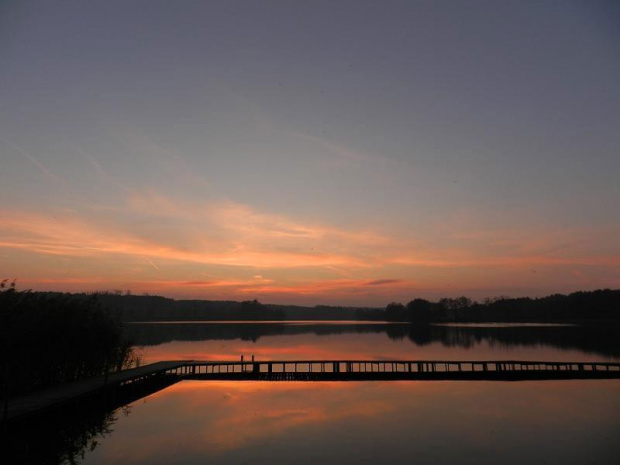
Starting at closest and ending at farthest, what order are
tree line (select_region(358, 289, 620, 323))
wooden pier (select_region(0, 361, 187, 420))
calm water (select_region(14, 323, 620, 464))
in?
calm water (select_region(14, 323, 620, 464)) → wooden pier (select_region(0, 361, 187, 420)) → tree line (select_region(358, 289, 620, 323))

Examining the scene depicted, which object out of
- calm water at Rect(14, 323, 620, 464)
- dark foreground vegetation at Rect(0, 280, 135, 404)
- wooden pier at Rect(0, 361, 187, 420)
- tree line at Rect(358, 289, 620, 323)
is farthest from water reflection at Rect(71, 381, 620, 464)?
tree line at Rect(358, 289, 620, 323)

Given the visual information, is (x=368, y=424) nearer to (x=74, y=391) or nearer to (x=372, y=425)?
(x=372, y=425)

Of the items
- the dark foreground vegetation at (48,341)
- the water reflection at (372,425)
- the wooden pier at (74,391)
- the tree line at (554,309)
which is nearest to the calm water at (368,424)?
the water reflection at (372,425)

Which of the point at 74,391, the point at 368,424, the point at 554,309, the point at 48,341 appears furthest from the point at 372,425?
the point at 554,309

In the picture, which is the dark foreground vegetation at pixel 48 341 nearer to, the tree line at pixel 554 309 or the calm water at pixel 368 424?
the calm water at pixel 368 424

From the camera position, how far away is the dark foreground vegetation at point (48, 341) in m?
21.9

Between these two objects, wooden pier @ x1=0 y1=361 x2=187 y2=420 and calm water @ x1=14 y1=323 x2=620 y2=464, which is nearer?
calm water @ x1=14 y1=323 x2=620 y2=464

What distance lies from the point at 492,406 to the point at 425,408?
15.6 ft

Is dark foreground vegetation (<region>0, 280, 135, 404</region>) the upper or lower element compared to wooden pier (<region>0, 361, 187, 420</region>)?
upper

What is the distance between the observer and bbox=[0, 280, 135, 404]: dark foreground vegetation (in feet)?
72.0

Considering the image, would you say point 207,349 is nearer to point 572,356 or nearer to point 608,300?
point 572,356

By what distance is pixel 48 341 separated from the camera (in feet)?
92.0

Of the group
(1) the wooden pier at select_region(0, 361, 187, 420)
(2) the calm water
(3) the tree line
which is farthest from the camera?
(3) the tree line

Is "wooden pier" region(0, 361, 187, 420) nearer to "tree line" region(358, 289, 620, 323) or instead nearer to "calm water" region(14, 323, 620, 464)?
"calm water" region(14, 323, 620, 464)
